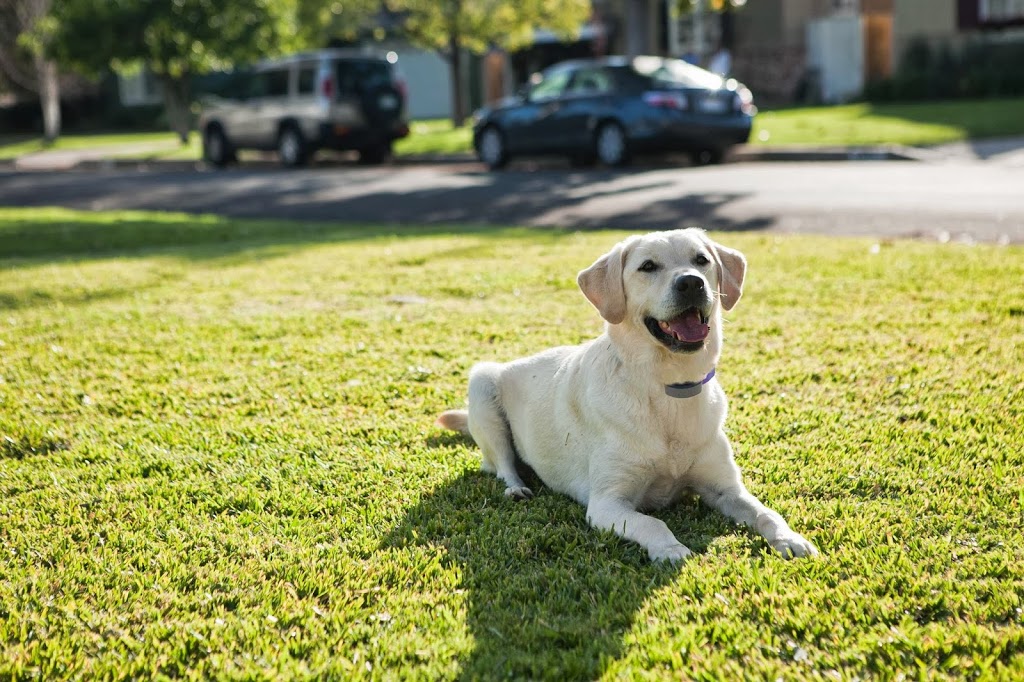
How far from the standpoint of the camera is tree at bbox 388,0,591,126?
27.1 metres

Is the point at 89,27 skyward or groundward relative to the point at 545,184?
skyward

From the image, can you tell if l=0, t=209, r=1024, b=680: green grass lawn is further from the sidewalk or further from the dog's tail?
the sidewalk

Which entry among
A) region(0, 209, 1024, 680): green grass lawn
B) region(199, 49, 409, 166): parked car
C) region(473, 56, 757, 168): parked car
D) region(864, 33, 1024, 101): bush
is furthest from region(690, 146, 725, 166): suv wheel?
region(864, 33, 1024, 101): bush

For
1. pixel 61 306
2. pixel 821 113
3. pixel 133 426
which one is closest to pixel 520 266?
pixel 61 306

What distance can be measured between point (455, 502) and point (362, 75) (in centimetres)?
1963

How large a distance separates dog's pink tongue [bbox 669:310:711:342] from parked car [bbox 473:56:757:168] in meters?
13.8

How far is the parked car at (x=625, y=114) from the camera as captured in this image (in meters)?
17.2

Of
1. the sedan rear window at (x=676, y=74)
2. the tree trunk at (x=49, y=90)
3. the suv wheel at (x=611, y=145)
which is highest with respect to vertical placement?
the tree trunk at (x=49, y=90)

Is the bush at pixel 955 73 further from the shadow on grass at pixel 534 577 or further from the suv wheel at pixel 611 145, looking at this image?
the shadow on grass at pixel 534 577

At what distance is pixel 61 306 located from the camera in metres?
8.23

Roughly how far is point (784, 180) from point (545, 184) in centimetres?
340

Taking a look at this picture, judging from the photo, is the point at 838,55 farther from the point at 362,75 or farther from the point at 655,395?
the point at 655,395

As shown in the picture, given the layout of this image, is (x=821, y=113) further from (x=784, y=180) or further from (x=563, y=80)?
(x=784, y=180)

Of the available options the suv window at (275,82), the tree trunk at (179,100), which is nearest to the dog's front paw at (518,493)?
the suv window at (275,82)
